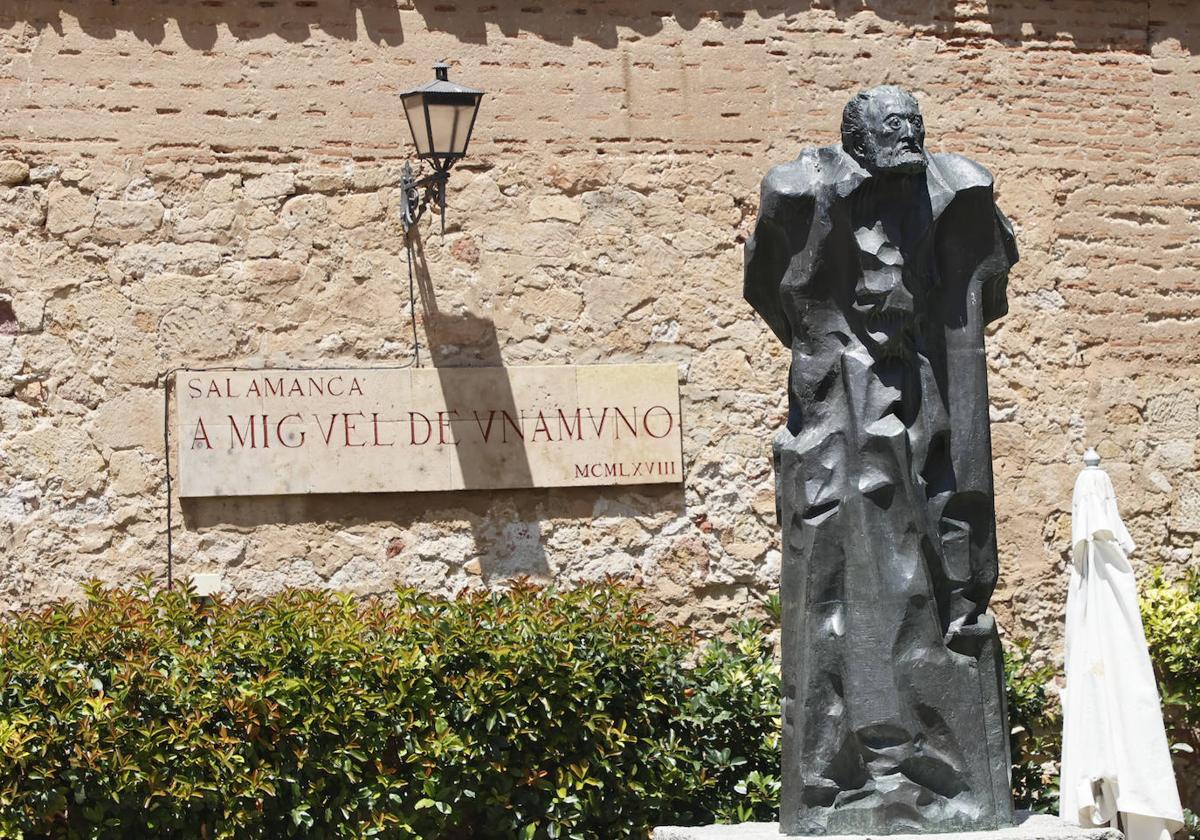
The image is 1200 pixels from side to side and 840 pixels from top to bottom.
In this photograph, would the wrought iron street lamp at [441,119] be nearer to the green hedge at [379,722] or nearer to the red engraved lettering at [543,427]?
the red engraved lettering at [543,427]

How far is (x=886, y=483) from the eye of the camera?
211 inches

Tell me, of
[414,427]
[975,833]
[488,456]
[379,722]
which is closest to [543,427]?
[488,456]

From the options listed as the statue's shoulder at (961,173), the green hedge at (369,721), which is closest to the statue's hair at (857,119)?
the statue's shoulder at (961,173)

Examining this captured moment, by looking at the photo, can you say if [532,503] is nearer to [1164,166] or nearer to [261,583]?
[261,583]

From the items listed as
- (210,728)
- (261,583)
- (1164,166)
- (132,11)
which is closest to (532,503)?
(261,583)

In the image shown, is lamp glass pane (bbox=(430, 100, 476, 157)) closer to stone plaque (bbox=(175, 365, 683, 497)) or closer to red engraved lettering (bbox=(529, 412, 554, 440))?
stone plaque (bbox=(175, 365, 683, 497))

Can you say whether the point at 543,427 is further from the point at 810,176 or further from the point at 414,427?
the point at 810,176

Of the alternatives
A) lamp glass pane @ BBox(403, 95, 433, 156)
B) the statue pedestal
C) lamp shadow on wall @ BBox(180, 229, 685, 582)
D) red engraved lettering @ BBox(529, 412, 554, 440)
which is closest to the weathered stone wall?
lamp shadow on wall @ BBox(180, 229, 685, 582)

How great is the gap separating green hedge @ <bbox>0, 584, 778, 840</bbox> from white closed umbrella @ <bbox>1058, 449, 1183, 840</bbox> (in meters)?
1.62

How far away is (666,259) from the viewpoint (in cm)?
880

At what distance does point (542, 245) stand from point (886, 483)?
3.65 metres

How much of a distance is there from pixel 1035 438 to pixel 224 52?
4112 millimetres

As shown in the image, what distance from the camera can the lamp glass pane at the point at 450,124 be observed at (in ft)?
26.7

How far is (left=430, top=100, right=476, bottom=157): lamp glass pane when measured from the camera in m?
8.12
